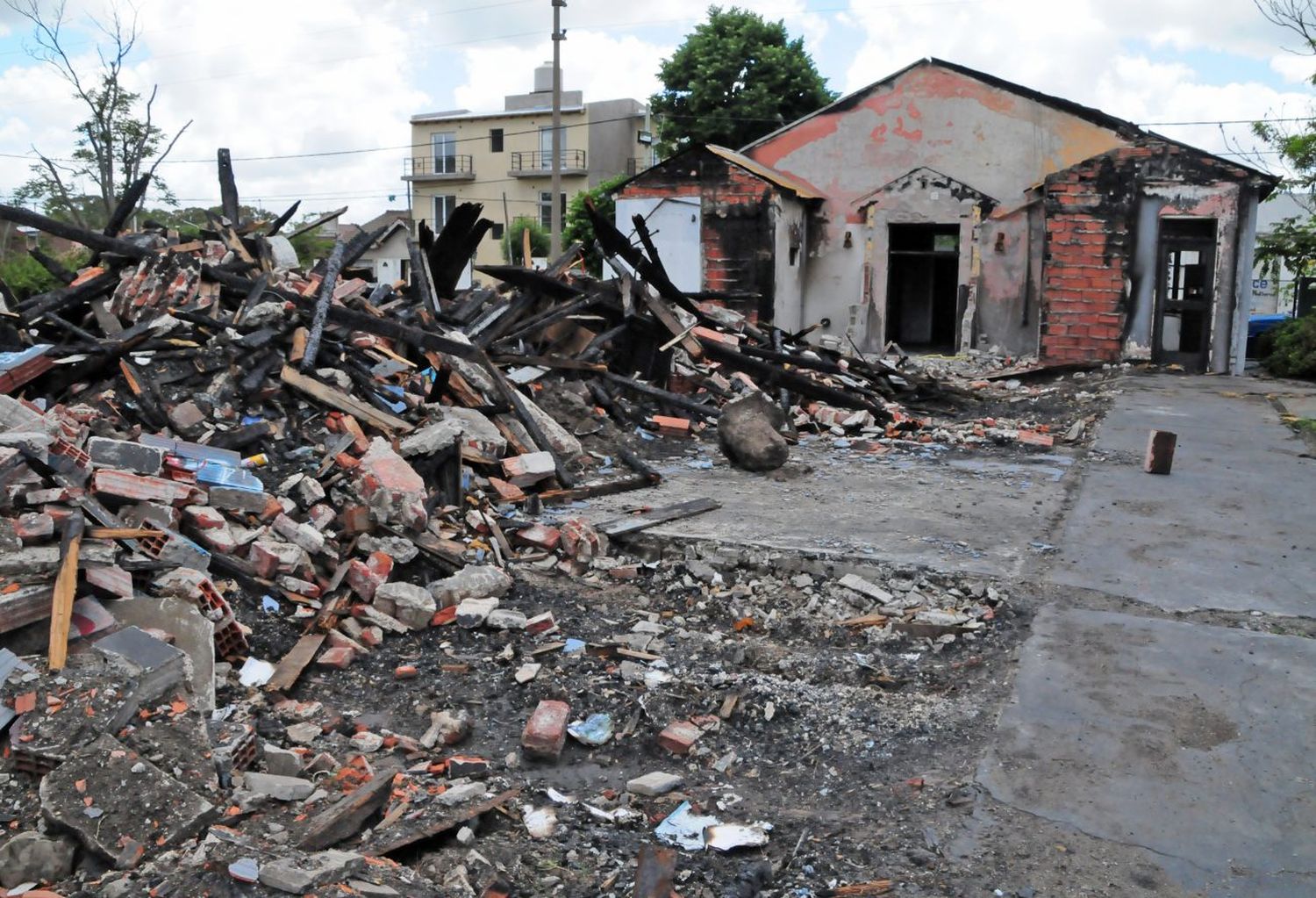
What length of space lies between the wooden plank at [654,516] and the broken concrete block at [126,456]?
2.54 metres

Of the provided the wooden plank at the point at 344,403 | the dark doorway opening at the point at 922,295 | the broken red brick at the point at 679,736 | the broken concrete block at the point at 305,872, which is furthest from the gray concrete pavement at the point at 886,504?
the dark doorway opening at the point at 922,295

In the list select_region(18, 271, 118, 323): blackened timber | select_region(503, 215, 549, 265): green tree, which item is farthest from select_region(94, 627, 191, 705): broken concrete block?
select_region(503, 215, 549, 265): green tree

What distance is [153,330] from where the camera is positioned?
7430 millimetres

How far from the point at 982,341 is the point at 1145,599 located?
44.6 ft

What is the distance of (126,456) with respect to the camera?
5.35 metres

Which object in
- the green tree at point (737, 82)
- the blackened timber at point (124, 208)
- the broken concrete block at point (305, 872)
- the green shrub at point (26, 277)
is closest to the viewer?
the broken concrete block at point (305, 872)

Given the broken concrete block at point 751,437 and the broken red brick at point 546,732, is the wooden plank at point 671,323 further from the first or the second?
the broken red brick at point 546,732

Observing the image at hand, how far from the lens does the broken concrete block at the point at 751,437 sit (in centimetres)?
802

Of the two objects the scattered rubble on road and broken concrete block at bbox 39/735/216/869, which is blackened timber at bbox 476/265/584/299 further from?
broken concrete block at bbox 39/735/216/869

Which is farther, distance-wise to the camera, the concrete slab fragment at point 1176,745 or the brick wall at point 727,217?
the brick wall at point 727,217

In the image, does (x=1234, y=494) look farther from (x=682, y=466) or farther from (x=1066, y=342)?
(x=1066, y=342)

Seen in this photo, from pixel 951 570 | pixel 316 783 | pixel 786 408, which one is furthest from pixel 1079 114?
pixel 316 783

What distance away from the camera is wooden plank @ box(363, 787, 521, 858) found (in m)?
2.91

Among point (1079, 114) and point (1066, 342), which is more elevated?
point (1079, 114)
